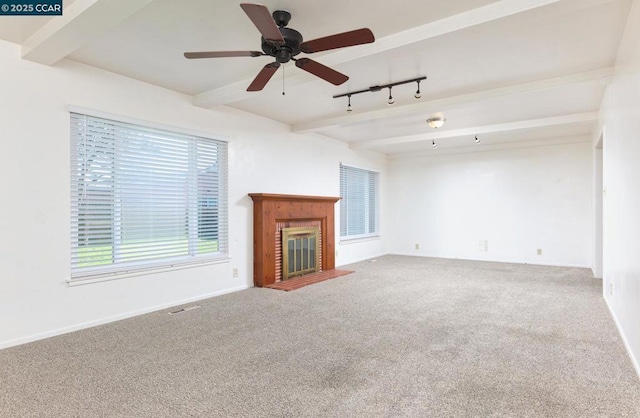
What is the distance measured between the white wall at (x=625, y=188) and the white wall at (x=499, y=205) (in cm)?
326

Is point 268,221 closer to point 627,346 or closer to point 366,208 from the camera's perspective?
point 366,208

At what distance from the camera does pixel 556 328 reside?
3203 millimetres

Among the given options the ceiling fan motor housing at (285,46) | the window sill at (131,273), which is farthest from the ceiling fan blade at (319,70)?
the window sill at (131,273)

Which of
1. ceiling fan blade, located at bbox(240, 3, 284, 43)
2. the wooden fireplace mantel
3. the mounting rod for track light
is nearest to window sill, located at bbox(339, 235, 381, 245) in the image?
the wooden fireplace mantel

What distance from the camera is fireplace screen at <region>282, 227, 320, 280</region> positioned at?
17.9ft

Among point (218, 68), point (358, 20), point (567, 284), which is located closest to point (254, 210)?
point (218, 68)

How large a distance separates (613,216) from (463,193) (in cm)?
437

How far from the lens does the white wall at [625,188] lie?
7.78 ft

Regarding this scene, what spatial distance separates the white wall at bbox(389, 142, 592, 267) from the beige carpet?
2.91 m

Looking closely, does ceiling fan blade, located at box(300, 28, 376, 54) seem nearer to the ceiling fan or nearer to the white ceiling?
the ceiling fan

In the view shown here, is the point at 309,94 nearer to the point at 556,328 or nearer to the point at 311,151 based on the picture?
the point at 311,151

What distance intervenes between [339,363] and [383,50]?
2.43m

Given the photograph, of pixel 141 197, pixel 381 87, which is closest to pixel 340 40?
pixel 381 87

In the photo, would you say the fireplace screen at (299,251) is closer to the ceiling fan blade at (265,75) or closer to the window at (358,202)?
the window at (358,202)
